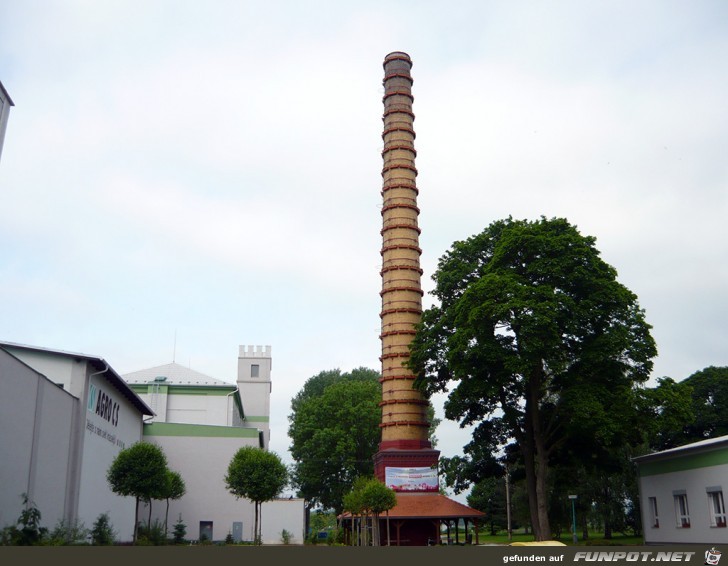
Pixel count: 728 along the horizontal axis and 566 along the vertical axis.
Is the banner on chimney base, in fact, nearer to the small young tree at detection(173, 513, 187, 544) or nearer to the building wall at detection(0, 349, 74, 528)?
the small young tree at detection(173, 513, 187, 544)

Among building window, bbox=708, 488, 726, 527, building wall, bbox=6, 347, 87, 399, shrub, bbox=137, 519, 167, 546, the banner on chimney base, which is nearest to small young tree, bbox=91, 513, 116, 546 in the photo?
shrub, bbox=137, 519, 167, 546

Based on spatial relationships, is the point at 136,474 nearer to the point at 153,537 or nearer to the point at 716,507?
the point at 153,537

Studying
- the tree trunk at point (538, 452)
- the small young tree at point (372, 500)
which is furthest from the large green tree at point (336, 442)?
the tree trunk at point (538, 452)

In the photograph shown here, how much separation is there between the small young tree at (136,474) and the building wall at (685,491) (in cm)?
2267

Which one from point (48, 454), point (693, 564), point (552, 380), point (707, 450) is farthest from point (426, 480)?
point (693, 564)

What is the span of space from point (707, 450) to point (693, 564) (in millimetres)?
18064

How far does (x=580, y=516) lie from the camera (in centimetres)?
5322

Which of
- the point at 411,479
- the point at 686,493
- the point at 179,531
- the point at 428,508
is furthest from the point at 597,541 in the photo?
the point at 179,531

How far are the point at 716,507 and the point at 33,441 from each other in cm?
2625

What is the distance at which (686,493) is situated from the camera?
30.9 m

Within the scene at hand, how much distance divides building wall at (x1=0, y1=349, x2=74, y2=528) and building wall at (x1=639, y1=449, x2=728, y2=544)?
25579 millimetres

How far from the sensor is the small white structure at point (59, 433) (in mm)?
23344

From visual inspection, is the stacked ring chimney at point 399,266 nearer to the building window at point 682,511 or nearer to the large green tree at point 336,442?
the large green tree at point 336,442

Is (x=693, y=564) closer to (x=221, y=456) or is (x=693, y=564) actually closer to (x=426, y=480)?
(x=426, y=480)
